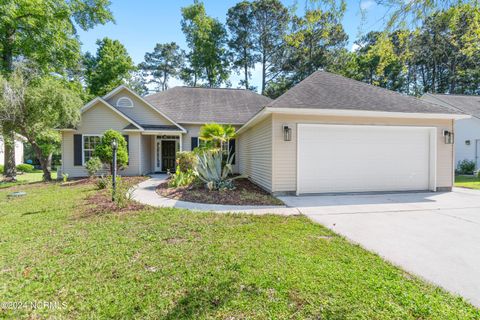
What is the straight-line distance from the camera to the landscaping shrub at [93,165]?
1121 cm

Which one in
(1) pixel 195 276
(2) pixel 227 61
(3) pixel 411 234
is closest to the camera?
(1) pixel 195 276

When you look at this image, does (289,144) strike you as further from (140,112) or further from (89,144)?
(89,144)

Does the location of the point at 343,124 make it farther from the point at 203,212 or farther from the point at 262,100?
the point at 262,100

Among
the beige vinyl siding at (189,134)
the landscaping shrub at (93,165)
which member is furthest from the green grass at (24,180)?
the beige vinyl siding at (189,134)

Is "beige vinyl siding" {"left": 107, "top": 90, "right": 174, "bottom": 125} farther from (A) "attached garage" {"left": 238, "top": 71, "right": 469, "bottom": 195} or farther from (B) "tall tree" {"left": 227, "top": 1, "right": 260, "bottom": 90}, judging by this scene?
(B) "tall tree" {"left": 227, "top": 1, "right": 260, "bottom": 90}

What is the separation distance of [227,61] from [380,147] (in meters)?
22.6

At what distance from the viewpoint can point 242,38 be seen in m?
26.5

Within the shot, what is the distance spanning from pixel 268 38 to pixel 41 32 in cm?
1971

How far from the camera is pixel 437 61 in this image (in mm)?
27844

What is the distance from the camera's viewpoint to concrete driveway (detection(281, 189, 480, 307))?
2.99 m

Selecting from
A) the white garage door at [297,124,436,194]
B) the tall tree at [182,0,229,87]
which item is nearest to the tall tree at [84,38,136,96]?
the tall tree at [182,0,229,87]

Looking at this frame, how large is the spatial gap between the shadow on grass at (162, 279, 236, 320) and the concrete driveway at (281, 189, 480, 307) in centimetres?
232

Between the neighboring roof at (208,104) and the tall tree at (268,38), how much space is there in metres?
10.5

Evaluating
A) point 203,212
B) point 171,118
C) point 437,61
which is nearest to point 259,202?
point 203,212
